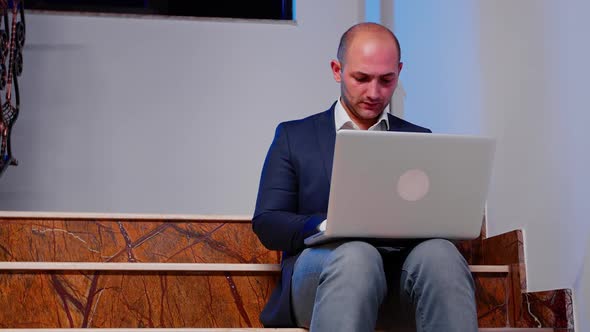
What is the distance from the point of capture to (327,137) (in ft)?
5.97

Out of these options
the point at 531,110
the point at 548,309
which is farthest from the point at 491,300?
the point at 531,110

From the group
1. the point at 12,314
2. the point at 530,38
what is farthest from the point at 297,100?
the point at 12,314

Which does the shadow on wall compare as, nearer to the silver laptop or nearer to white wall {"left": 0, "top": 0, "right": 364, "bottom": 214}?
the silver laptop

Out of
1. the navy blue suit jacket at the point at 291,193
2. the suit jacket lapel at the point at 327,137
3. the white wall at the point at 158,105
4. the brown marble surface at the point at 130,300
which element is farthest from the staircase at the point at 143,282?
the white wall at the point at 158,105

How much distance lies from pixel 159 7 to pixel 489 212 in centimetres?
175

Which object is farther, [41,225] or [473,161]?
[41,225]

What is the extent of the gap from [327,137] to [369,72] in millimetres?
166

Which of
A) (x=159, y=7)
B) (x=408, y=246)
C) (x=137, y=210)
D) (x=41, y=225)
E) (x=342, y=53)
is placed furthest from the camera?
(x=159, y=7)

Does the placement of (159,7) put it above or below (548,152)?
above

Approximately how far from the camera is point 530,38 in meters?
2.00

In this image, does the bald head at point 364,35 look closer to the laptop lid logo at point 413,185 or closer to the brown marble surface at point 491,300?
the laptop lid logo at point 413,185

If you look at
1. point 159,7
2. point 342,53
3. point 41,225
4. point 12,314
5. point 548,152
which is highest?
point 159,7

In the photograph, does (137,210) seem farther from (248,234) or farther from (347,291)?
(347,291)

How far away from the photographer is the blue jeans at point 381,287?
139cm
